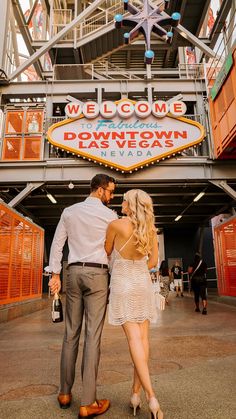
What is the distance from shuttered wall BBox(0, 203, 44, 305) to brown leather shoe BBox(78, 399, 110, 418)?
660 centimetres

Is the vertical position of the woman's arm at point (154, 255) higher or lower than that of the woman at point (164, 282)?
higher

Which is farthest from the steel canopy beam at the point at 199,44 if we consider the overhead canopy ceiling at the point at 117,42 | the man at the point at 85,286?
the man at the point at 85,286

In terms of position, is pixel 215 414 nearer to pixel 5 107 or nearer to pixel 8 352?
pixel 8 352

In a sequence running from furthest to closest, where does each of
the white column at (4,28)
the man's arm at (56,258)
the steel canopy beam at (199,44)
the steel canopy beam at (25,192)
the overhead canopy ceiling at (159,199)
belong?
the steel canopy beam at (199,44), the white column at (4,28), the overhead canopy ceiling at (159,199), the steel canopy beam at (25,192), the man's arm at (56,258)

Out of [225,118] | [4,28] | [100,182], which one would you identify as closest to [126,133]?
[225,118]

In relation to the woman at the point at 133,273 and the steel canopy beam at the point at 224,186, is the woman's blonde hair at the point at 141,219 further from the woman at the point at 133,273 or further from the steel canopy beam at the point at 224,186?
the steel canopy beam at the point at 224,186

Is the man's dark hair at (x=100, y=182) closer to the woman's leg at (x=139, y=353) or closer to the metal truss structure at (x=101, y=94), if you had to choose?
the woman's leg at (x=139, y=353)

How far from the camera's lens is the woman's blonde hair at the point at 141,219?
2.58m

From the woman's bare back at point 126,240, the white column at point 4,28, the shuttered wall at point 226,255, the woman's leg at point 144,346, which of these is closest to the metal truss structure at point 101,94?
the white column at point 4,28

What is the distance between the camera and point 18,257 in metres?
10.0

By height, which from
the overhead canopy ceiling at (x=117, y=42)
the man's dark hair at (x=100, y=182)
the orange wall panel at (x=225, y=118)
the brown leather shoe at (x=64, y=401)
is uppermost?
the overhead canopy ceiling at (x=117, y=42)

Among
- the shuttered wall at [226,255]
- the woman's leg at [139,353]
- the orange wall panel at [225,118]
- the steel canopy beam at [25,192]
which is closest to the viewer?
the woman's leg at [139,353]

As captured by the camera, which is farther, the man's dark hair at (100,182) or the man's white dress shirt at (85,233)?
the man's dark hair at (100,182)

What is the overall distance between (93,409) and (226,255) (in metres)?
11.8
